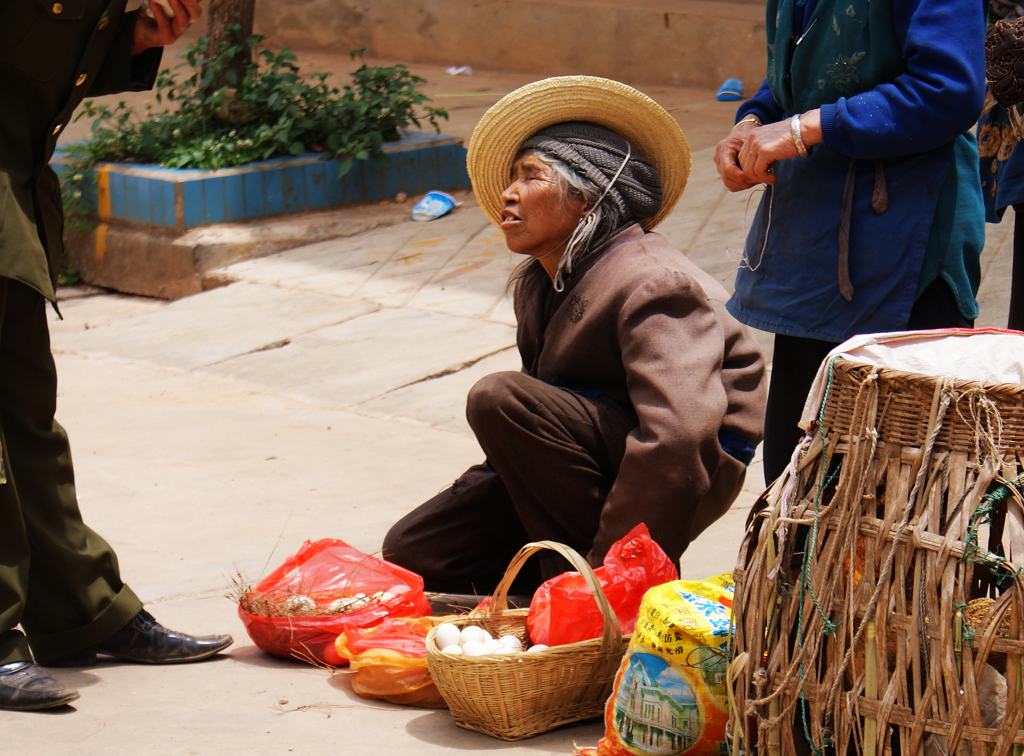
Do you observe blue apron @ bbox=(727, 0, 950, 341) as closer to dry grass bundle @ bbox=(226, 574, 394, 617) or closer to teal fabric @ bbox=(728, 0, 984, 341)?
teal fabric @ bbox=(728, 0, 984, 341)

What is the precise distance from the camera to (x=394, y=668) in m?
3.14

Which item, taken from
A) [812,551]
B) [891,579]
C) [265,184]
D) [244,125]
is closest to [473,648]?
[812,551]

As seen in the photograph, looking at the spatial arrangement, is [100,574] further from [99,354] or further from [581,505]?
[99,354]

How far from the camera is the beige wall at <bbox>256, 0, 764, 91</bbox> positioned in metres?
10.3

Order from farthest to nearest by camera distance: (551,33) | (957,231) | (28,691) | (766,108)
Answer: (551,33) < (766,108) < (28,691) < (957,231)

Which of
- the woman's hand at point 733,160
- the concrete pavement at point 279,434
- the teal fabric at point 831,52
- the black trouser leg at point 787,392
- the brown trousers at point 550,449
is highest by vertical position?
the teal fabric at point 831,52

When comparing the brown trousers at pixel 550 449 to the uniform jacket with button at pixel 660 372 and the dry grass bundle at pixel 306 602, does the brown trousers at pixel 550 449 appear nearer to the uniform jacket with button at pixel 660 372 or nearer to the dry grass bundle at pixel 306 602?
the uniform jacket with button at pixel 660 372

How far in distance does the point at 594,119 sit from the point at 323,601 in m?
1.26

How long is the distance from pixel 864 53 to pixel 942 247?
0.38 metres

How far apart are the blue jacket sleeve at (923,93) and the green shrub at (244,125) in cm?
540

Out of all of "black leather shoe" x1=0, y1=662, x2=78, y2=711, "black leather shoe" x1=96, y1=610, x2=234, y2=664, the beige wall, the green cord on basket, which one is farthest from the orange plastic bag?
the beige wall

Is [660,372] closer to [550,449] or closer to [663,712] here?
[550,449]

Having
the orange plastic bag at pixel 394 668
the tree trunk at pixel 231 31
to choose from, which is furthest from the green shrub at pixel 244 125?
the orange plastic bag at pixel 394 668

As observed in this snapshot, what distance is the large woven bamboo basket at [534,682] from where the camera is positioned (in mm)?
2908
